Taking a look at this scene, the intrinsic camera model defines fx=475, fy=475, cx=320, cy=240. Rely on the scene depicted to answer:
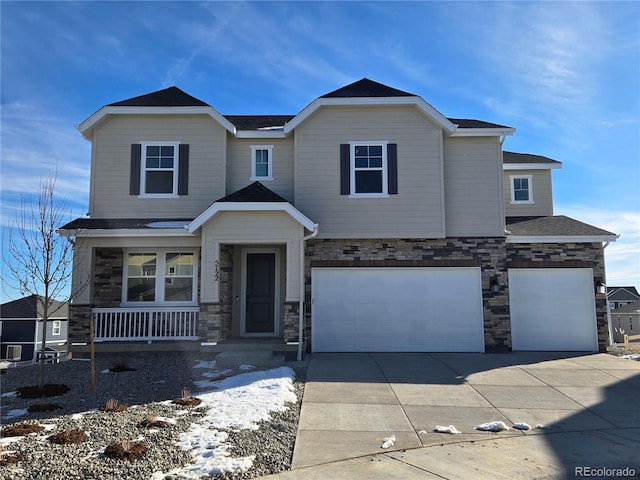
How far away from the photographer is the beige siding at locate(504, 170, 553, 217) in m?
14.8

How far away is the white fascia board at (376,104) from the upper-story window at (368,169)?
1.03 metres

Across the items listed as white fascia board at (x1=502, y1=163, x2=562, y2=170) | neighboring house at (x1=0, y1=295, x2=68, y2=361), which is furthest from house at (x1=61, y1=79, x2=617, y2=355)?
neighboring house at (x1=0, y1=295, x2=68, y2=361)

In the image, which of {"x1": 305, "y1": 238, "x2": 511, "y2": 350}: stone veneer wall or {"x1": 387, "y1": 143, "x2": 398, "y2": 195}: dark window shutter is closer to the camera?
{"x1": 305, "y1": 238, "x2": 511, "y2": 350}: stone veneer wall

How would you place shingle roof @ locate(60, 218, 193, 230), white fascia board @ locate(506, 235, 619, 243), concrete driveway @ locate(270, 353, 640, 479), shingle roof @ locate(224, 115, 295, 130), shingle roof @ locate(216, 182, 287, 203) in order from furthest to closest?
shingle roof @ locate(224, 115, 295, 130) → white fascia board @ locate(506, 235, 619, 243) → shingle roof @ locate(60, 218, 193, 230) → shingle roof @ locate(216, 182, 287, 203) → concrete driveway @ locate(270, 353, 640, 479)

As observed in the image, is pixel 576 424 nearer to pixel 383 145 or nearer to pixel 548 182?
pixel 383 145

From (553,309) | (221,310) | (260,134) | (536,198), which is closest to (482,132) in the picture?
(536,198)

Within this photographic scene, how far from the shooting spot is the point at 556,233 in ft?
41.1

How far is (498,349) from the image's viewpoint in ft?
39.1

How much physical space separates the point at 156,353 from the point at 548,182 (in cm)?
1247

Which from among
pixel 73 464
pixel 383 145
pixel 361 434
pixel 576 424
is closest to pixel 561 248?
pixel 383 145

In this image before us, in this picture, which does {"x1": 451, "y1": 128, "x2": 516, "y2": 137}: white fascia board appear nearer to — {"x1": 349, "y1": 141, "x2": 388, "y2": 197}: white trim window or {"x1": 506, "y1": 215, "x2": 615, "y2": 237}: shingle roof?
{"x1": 349, "y1": 141, "x2": 388, "y2": 197}: white trim window

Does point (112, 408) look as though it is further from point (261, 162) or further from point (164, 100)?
point (164, 100)

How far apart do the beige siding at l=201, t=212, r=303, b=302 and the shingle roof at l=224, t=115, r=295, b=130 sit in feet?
10.9

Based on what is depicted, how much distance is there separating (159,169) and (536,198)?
11.3 metres
